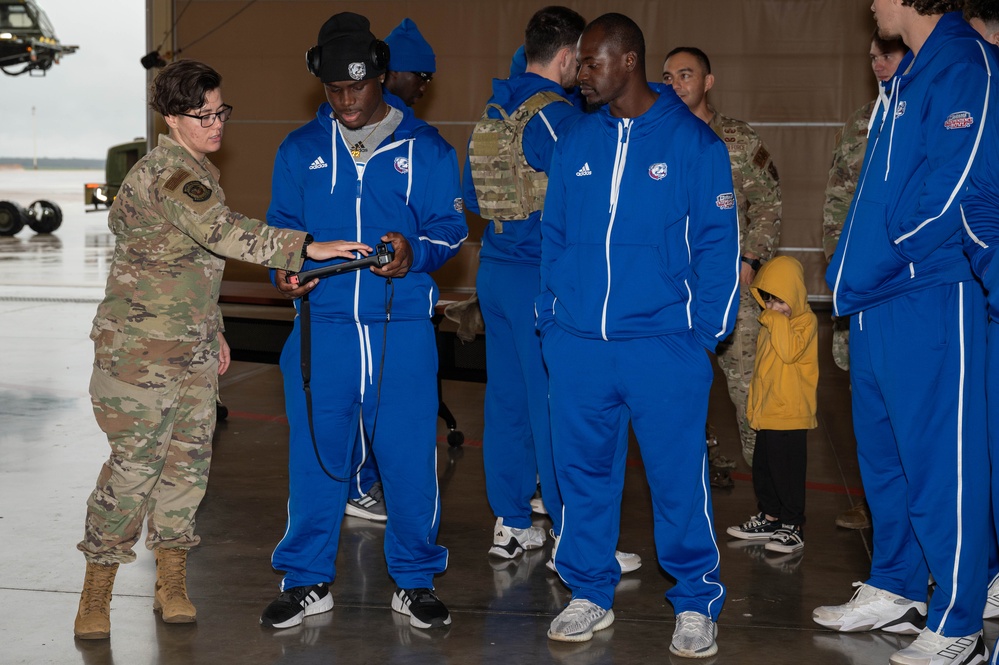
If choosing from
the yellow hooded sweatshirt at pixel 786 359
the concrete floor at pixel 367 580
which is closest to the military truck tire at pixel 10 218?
the concrete floor at pixel 367 580

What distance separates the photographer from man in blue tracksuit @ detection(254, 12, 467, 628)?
11.9 feet

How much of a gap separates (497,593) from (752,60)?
32.2ft

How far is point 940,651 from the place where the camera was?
3.37 meters

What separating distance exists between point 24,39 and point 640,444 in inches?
1063

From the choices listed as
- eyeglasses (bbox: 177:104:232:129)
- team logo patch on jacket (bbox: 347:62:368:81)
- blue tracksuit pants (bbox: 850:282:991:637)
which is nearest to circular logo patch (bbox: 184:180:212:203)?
eyeglasses (bbox: 177:104:232:129)

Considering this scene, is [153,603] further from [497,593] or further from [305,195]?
[305,195]

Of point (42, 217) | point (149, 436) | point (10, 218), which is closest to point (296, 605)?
point (149, 436)

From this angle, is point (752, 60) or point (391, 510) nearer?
point (391, 510)

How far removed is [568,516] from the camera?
3.63m

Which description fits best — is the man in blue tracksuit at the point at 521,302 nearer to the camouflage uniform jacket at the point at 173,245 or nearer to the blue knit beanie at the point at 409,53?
the blue knit beanie at the point at 409,53

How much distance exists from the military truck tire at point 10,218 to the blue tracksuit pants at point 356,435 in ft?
66.7

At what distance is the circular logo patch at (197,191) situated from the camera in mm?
3447

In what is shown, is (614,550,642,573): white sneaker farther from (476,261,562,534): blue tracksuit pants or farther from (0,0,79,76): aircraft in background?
(0,0,79,76): aircraft in background

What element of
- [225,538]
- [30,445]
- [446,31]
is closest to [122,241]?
[225,538]
